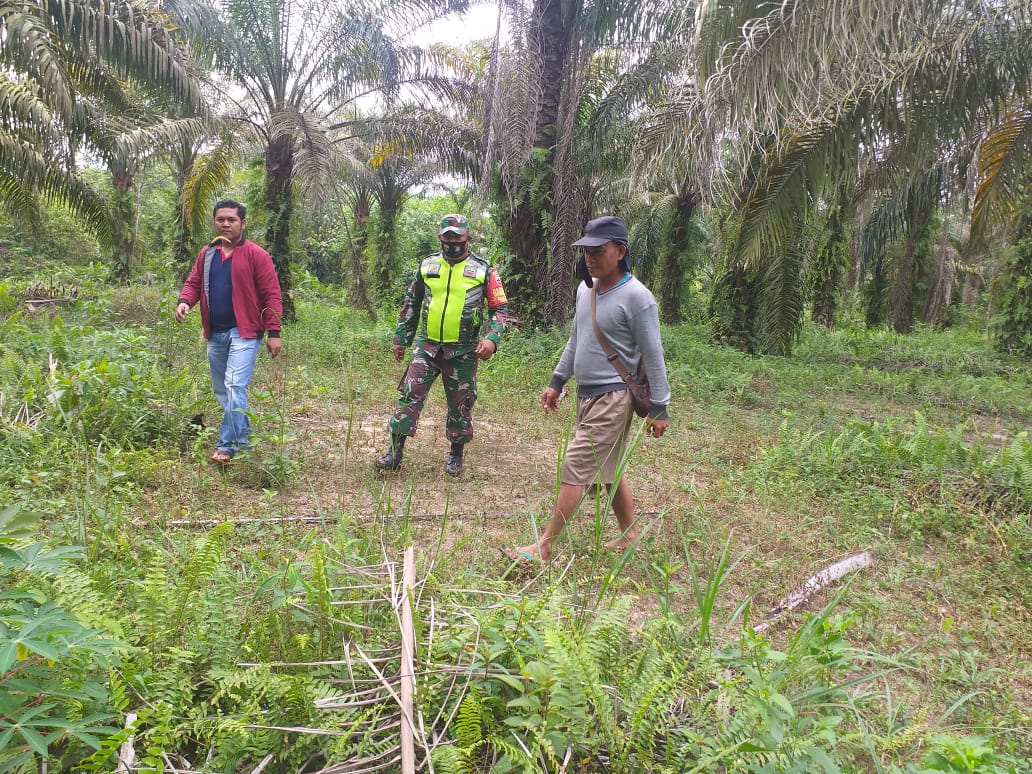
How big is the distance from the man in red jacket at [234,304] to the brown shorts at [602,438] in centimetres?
233

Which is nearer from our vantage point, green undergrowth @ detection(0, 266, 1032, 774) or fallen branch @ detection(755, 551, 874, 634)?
green undergrowth @ detection(0, 266, 1032, 774)

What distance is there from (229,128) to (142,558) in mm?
10319

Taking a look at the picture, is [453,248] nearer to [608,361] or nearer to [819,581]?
→ [608,361]

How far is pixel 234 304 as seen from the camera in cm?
439

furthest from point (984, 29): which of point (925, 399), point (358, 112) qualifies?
point (358, 112)

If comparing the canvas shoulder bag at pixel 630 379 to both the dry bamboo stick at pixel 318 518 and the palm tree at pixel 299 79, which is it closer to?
the dry bamboo stick at pixel 318 518

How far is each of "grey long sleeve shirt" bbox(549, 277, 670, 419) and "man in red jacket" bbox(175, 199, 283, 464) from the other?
2251mm

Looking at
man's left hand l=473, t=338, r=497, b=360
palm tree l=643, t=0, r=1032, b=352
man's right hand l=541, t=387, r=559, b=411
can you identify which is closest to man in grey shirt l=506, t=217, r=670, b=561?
man's right hand l=541, t=387, r=559, b=411

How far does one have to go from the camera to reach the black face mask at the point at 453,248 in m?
4.37

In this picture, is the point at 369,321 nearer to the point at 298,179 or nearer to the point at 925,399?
the point at 298,179

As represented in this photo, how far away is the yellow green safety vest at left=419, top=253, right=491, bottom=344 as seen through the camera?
4.40 metres

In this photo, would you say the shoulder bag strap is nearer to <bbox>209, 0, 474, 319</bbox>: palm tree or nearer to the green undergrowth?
the green undergrowth

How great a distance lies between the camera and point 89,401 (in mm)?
4297

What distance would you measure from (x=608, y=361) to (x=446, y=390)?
1.66 metres
